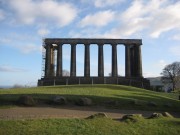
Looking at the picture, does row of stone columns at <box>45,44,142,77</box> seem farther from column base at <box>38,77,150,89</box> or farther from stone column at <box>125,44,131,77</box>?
column base at <box>38,77,150,89</box>

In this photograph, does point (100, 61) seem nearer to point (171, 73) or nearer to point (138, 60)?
point (138, 60)

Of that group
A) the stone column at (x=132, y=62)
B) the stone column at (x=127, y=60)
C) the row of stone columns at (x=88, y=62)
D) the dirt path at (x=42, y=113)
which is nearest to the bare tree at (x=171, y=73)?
the stone column at (x=132, y=62)

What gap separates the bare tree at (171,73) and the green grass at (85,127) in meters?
114

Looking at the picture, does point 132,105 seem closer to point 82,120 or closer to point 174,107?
point 174,107

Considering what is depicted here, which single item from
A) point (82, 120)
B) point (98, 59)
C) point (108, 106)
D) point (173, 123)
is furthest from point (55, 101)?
point (98, 59)

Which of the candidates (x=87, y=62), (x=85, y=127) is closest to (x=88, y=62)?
(x=87, y=62)

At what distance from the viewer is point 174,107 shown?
34.7m

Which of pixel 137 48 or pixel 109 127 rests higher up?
pixel 137 48

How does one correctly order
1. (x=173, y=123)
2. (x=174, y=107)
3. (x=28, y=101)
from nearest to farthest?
(x=173, y=123)
(x=28, y=101)
(x=174, y=107)

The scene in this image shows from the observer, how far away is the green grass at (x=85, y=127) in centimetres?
1833

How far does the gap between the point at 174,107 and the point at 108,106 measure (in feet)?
24.3

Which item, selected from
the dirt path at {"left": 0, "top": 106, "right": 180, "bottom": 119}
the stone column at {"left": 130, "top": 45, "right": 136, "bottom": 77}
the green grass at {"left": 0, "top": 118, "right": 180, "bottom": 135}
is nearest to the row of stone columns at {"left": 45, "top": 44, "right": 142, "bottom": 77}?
the stone column at {"left": 130, "top": 45, "right": 136, "bottom": 77}

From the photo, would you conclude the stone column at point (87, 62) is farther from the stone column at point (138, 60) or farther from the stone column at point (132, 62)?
the stone column at point (138, 60)

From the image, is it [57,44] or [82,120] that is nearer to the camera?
[82,120]
